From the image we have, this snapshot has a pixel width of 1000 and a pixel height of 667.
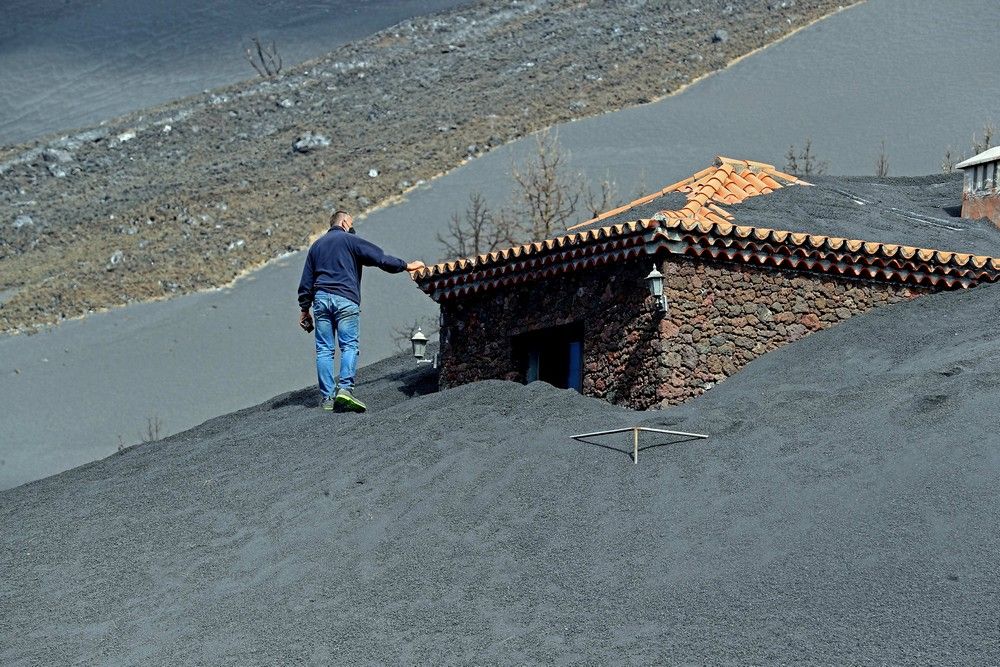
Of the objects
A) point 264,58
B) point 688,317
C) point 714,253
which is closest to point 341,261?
point 688,317

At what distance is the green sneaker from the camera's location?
15727 mm

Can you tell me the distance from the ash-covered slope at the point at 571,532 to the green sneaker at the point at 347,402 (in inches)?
11.5

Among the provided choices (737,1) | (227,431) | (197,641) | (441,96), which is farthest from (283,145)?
(197,641)

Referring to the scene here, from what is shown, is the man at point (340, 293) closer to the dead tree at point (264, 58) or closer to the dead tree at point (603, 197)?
the dead tree at point (603, 197)

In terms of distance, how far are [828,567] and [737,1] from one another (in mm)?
55179

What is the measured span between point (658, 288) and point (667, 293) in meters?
0.18

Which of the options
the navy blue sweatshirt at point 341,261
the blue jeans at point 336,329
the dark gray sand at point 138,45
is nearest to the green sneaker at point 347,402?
the blue jeans at point 336,329

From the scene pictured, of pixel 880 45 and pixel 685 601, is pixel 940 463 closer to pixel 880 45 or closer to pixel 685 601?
pixel 685 601

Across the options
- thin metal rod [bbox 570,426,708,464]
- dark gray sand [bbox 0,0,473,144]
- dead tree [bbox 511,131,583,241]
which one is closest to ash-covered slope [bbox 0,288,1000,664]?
thin metal rod [bbox 570,426,708,464]

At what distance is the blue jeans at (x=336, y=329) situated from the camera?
1580 cm

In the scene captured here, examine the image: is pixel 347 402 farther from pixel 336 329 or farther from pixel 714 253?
pixel 714 253

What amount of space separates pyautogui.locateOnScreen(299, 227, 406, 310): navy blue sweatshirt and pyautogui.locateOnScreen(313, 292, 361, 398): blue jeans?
0.31 ft

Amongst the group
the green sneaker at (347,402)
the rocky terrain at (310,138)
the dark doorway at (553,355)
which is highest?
the dark doorway at (553,355)

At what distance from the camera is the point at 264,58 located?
238 ft
